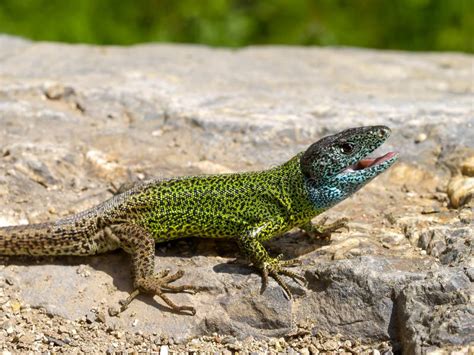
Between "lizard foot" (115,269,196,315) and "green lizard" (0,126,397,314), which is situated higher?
"green lizard" (0,126,397,314)

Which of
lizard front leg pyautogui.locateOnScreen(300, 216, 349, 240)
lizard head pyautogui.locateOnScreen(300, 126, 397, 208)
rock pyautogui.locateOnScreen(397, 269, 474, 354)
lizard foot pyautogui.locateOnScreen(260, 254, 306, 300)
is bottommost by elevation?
lizard foot pyautogui.locateOnScreen(260, 254, 306, 300)

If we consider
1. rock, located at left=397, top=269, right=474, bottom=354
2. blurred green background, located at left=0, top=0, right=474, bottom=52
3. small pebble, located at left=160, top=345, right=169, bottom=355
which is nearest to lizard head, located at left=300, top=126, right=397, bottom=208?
rock, located at left=397, top=269, right=474, bottom=354

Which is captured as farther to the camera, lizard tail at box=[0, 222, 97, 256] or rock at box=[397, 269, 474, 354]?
lizard tail at box=[0, 222, 97, 256]

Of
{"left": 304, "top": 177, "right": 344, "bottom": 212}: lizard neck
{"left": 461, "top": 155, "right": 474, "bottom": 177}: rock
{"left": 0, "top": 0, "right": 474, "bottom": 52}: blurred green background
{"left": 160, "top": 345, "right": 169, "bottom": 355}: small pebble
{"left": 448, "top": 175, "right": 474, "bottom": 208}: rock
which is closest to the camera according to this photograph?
{"left": 160, "top": 345, "right": 169, "bottom": 355}: small pebble

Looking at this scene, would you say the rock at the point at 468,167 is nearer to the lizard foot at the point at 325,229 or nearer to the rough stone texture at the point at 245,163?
the rough stone texture at the point at 245,163

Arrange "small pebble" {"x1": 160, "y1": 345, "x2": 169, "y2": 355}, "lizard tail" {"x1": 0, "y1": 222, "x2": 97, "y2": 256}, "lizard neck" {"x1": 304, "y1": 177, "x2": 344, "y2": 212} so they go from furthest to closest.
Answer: "lizard tail" {"x1": 0, "y1": 222, "x2": 97, "y2": 256}
"lizard neck" {"x1": 304, "y1": 177, "x2": 344, "y2": 212}
"small pebble" {"x1": 160, "y1": 345, "x2": 169, "y2": 355}

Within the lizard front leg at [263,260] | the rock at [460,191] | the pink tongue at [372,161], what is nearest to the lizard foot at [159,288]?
the lizard front leg at [263,260]

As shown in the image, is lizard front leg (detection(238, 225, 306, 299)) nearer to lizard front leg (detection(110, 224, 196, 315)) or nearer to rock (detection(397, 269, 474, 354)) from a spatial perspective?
lizard front leg (detection(110, 224, 196, 315))

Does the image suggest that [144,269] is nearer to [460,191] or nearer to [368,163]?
[368,163]
